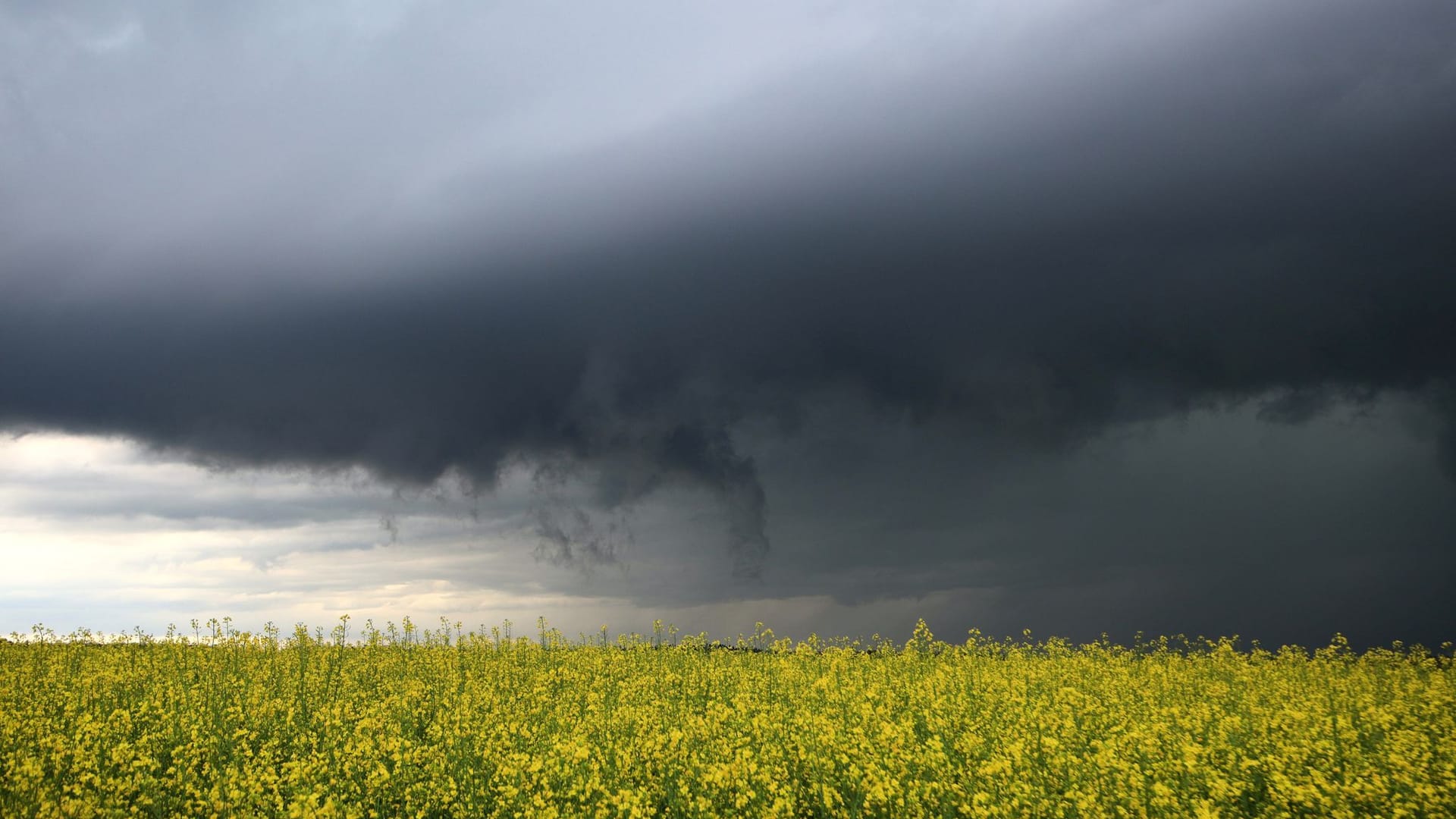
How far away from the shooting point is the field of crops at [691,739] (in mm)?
10211

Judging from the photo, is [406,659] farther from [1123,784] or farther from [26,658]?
[1123,784]

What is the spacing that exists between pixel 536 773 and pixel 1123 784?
7.56 meters

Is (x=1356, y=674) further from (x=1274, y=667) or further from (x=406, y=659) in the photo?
(x=406, y=659)

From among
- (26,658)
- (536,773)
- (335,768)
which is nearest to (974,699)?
(536,773)

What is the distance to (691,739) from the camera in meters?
12.5

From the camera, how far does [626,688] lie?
675 inches

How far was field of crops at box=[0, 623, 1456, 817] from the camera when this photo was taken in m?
10.2

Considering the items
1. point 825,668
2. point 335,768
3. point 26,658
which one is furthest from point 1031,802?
point 26,658

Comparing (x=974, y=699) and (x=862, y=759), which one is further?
(x=974, y=699)

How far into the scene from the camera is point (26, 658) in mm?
19781

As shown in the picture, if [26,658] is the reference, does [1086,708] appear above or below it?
below

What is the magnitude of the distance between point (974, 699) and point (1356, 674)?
40.3 ft

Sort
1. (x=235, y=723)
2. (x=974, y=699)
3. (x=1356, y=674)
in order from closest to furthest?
(x=235, y=723)
(x=974, y=699)
(x=1356, y=674)

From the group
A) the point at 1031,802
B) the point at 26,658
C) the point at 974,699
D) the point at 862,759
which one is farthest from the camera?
the point at 26,658
